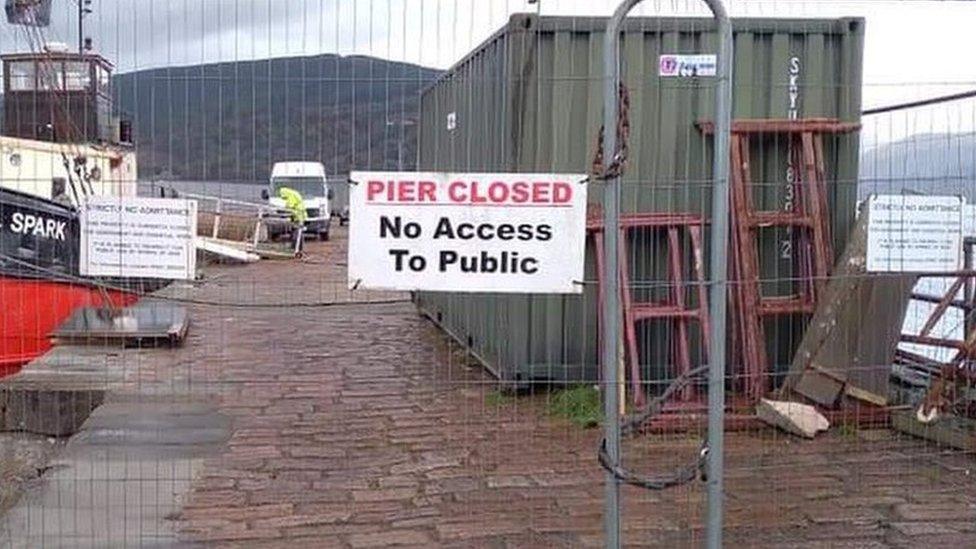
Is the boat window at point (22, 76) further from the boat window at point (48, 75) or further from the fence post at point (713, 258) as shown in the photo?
the fence post at point (713, 258)

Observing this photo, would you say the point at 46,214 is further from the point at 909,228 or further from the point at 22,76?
the point at 909,228

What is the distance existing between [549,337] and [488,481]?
2.14m

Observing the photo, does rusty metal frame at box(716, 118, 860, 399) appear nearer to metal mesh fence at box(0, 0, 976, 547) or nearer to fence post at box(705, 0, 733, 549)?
metal mesh fence at box(0, 0, 976, 547)

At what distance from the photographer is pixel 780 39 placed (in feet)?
29.2

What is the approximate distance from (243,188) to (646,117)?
381 cm

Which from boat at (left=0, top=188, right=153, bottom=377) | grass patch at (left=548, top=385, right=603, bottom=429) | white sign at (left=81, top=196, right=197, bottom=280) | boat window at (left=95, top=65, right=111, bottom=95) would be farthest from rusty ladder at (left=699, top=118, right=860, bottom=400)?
boat at (left=0, top=188, right=153, bottom=377)

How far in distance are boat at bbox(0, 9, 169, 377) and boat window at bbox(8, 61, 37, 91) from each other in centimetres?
2

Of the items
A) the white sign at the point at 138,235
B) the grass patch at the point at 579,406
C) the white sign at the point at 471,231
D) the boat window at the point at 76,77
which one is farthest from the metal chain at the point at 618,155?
the grass patch at the point at 579,406

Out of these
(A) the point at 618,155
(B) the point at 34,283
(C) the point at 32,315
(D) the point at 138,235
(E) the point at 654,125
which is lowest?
(C) the point at 32,315

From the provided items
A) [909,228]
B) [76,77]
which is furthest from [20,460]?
[909,228]

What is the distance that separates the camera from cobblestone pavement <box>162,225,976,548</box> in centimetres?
614

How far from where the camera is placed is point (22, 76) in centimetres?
580

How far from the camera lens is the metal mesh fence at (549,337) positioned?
19.5ft

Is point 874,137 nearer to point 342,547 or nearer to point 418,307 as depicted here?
point 342,547
